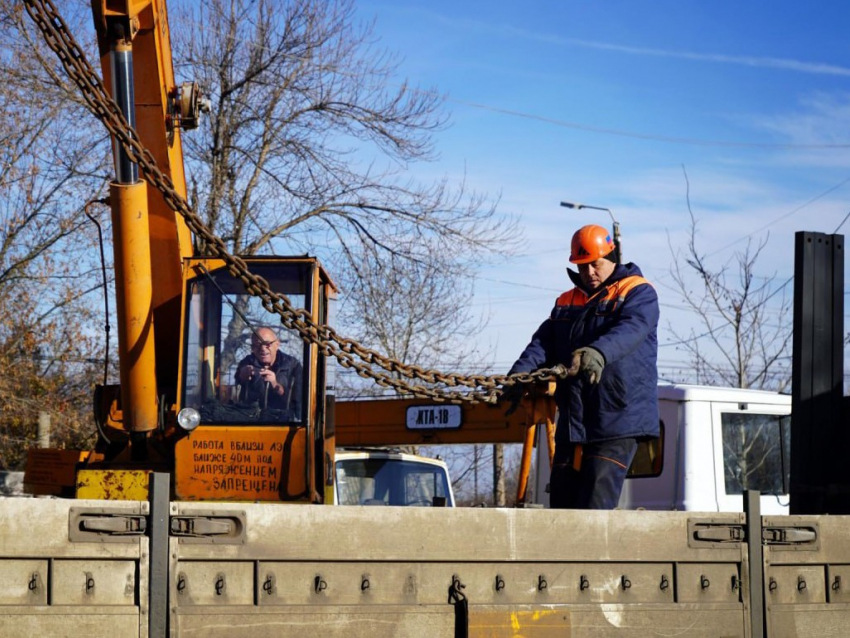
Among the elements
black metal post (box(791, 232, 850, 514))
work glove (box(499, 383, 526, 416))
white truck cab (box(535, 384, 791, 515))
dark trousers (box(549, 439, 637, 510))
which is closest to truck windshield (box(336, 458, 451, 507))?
white truck cab (box(535, 384, 791, 515))

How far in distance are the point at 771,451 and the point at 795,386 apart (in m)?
5.09

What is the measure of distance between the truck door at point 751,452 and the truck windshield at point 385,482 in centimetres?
326

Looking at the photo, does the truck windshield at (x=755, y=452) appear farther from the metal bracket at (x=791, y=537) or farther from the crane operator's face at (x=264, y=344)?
the metal bracket at (x=791, y=537)

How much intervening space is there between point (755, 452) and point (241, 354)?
200 inches

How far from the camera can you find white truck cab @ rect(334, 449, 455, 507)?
12.6 m

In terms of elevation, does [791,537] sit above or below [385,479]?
above

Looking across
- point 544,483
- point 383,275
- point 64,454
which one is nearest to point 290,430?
point 64,454

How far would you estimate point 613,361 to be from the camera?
19.0 ft

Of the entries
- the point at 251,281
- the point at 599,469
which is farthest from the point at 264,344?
the point at 599,469

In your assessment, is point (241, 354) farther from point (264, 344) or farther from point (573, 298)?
point (573, 298)

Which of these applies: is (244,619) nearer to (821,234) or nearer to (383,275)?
(821,234)

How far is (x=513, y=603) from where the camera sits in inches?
167

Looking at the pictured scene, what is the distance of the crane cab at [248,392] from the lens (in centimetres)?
759

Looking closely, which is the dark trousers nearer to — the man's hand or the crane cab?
the crane cab
